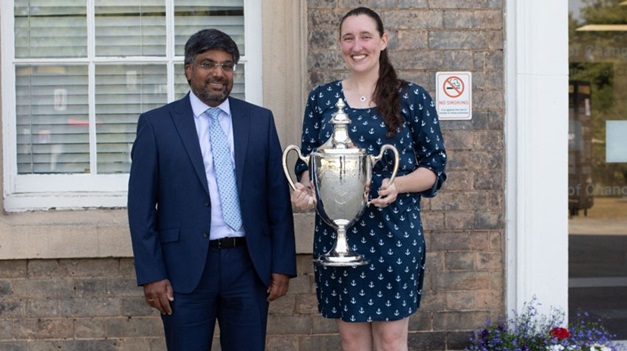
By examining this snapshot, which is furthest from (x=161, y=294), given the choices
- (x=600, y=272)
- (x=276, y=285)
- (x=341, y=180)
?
(x=600, y=272)

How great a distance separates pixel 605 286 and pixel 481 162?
120cm

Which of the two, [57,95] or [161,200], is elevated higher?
[57,95]

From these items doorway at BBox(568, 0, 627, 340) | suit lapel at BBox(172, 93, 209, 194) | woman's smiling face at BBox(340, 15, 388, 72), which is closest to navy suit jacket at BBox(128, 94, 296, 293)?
suit lapel at BBox(172, 93, 209, 194)

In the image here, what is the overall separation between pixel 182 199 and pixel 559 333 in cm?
226

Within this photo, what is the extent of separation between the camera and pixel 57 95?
17.0 feet

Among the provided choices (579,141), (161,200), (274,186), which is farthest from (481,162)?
(161,200)

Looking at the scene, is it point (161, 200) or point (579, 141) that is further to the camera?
point (579, 141)

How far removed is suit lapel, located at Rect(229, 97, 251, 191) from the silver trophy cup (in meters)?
0.18

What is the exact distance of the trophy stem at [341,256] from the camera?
3.69 meters

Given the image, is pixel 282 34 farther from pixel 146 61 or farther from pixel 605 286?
pixel 605 286

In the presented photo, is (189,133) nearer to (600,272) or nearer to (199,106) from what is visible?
(199,106)

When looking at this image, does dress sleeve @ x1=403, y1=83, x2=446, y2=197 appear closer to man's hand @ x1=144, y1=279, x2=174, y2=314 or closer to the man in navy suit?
the man in navy suit

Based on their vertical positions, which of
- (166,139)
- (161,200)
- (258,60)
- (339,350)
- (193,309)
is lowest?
(339,350)

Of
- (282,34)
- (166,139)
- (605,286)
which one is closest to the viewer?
(166,139)
